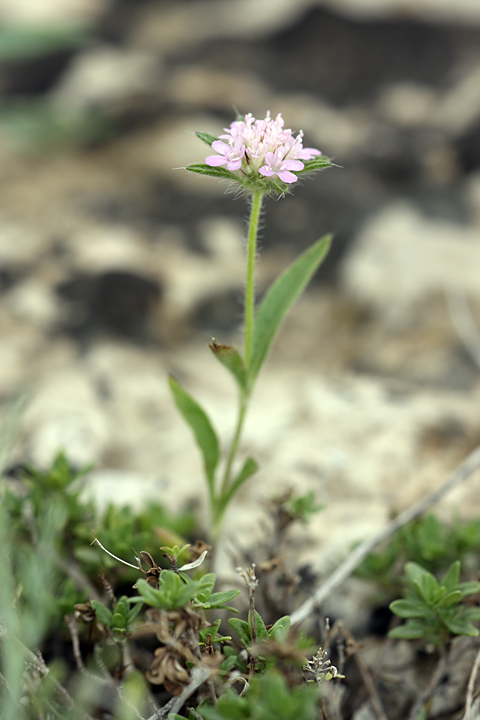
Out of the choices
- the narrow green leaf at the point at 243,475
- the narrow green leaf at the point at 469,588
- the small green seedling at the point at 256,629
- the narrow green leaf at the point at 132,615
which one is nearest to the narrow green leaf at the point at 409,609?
the narrow green leaf at the point at 469,588

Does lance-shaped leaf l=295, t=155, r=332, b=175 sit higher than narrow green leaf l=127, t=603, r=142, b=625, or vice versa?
lance-shaped leaf l=295, t=155, r=332, b=175

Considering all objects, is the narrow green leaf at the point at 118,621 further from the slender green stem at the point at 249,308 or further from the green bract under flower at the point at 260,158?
the green bract under flower at the point at 260,158

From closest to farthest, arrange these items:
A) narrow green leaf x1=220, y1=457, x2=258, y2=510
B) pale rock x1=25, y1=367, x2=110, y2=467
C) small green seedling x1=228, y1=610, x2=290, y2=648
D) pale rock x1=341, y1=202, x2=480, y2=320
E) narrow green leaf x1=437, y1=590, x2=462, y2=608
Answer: small green seedling x1=228, y1=610, x2=290, y2=648 < narrow green leaf x1=437, y1=590, x2=462, y2=608 < narrow green leaf x1=220, y1=457, x2=258, y2=510 < pale rock x1=25, y1=367, x2=110, y2=467 < pale rock x1=341, y1=202, x2=480, y2=320

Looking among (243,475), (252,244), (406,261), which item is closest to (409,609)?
(243,475)

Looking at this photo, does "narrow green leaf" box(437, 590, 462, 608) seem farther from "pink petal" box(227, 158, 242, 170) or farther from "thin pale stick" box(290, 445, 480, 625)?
"pink petal" box(227, 158, 242, 170)

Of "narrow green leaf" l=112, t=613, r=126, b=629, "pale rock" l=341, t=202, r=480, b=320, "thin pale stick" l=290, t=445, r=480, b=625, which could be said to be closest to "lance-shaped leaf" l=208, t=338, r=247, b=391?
"thin pale stick" l=290, t=445, r=480, b=625

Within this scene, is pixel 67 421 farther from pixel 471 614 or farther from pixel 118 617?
pixel 471 614
